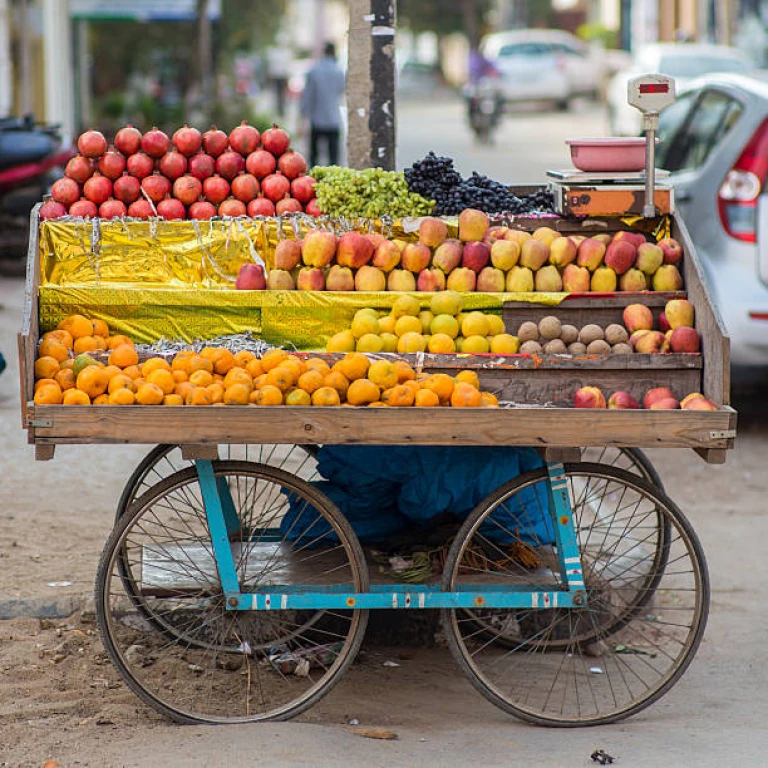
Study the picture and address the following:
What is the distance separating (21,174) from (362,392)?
890cm

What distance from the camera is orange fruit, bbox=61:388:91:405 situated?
374 centimetres

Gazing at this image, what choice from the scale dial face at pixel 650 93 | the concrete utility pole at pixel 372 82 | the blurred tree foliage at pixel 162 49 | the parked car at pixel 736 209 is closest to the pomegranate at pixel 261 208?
the concrete utility pole at pixel 372 82

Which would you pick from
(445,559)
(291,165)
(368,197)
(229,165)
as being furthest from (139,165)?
(445,559)

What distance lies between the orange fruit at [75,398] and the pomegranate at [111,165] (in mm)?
1111

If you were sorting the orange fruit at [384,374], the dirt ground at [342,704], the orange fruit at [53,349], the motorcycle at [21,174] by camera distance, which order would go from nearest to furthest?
the dirt ground at [342,704], the orange fruit at [384,374], the orange fruit at [53,349], the motorcycle at [21,174]

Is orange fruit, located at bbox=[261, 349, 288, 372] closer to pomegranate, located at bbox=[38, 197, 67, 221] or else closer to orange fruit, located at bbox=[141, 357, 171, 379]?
orange fruit, located at bbox=[141, 357, 171, 379]

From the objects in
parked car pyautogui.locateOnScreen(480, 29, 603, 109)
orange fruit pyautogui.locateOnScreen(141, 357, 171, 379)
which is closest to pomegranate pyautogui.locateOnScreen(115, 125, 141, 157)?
orange fruit pyautogui.locateOnScreen(141, 357, 171, 379)

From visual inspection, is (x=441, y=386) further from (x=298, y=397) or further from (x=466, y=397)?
(x=298, y=397)

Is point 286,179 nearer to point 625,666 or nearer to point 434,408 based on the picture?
point 434,408

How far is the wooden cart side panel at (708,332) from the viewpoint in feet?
12.5

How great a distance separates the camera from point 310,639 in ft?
14.8

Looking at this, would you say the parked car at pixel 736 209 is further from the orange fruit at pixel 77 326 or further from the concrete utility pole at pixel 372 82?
the orange fruit at pixel 77 326

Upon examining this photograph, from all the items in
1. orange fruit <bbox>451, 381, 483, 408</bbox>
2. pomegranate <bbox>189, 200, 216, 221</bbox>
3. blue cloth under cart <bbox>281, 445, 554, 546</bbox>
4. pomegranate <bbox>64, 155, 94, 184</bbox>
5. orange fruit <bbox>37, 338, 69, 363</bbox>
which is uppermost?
pomegranate <bbox>64, 155, 94, 184</bbox>

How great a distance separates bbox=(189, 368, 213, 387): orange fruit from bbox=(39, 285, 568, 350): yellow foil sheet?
399 mm
